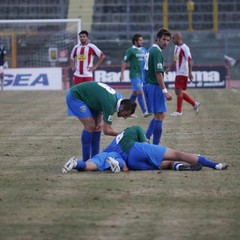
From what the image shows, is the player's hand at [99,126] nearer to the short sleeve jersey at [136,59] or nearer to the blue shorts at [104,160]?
the blue shorts at [104,160]

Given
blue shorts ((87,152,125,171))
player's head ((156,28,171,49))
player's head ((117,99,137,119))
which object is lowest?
blue shorts ((87,152,125,171))

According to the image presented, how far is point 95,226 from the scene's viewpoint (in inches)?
355

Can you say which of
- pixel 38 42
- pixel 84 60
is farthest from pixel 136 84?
pixel 38 42

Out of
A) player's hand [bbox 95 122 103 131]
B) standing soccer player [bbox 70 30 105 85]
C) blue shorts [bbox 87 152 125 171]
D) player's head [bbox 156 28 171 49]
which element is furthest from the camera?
standing soccer player [bbox 70 30 105 85]

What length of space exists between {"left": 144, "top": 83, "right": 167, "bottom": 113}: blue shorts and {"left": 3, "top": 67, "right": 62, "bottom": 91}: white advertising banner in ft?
75.7

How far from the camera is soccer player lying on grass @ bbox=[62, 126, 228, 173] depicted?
1267cm

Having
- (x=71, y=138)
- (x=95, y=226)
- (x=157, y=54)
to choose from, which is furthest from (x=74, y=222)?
(x=71, y=138)

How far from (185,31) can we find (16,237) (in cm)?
3795

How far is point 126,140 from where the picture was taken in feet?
41.7

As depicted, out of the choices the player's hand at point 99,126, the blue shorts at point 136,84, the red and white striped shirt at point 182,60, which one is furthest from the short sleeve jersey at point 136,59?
the player's hand at point 99,126

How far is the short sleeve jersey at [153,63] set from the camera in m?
15.6

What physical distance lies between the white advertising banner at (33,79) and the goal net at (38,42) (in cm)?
58

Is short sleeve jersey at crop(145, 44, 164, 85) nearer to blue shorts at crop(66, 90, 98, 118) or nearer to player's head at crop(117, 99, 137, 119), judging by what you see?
blue shorts at crop(66, 90, 98, 118)

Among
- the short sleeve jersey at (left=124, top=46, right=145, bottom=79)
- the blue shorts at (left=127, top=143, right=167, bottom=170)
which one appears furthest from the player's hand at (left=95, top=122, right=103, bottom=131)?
the short sleeve jersey at (left=124, top=46, right=145, bottom=79)
